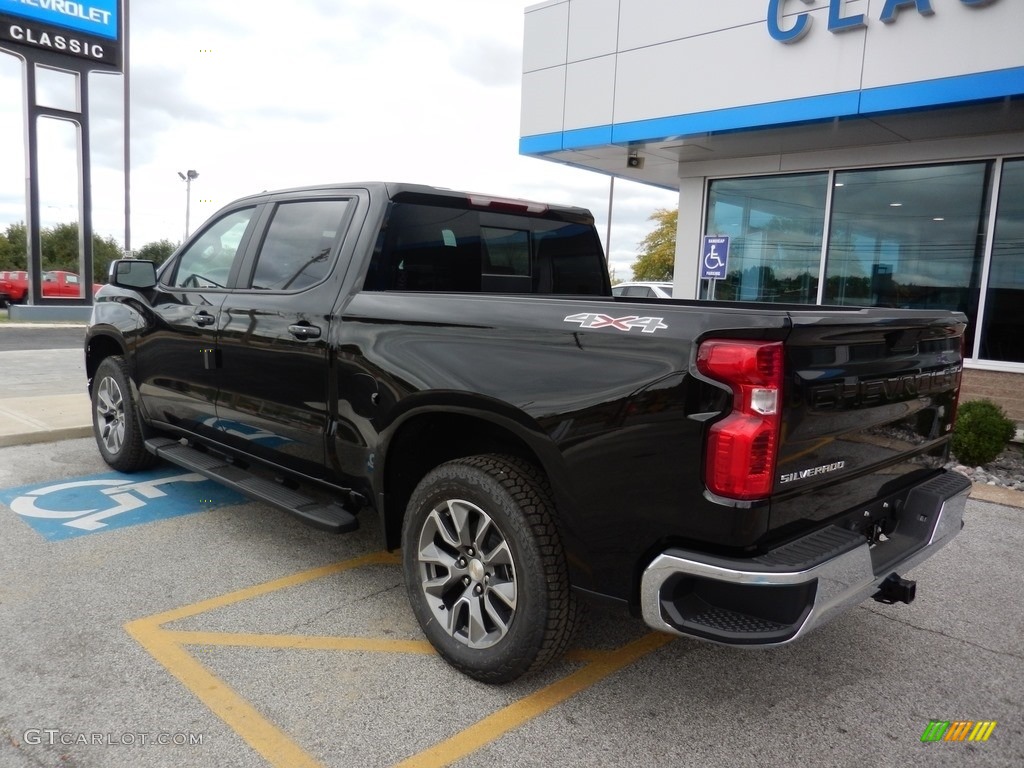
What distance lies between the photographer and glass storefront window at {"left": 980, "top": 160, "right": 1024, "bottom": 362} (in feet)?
28.8

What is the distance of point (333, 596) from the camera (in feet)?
12.1

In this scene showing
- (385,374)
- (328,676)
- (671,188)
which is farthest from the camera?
(671,188)

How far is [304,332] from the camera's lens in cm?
358

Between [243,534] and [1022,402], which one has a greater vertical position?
[1022,402]

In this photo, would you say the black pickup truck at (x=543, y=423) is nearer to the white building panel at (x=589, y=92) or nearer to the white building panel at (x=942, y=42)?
the white building panel at (x=942, y=42)

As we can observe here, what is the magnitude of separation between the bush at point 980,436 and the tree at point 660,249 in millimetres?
40702

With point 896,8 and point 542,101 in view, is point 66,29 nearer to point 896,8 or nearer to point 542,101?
point 542,101

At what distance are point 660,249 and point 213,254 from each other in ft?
153

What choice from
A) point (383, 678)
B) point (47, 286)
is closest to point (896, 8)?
point (383, 678)

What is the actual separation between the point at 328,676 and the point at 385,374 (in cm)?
121

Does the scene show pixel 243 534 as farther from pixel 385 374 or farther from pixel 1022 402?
pixel 1022 402

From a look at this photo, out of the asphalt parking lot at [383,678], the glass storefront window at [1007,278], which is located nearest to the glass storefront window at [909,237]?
the glass storefront window at [1007,278]

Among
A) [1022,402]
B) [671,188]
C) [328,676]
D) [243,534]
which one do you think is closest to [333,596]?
[328,676]

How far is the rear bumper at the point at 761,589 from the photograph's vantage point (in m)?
2.22
